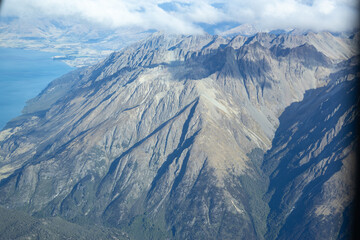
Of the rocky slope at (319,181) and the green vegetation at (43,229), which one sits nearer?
the green vegetation at (43,229)

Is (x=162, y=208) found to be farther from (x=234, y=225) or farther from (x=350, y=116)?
(x=350, y=116)

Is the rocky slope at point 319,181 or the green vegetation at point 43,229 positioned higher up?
the rocky slope at point 319,181

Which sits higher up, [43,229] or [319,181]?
[319,181]

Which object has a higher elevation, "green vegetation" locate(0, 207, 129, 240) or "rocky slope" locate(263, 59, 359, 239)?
"rocky slope" locate(263, 59, 359, 239)

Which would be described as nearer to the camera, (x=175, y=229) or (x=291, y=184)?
(x=175, y=229)

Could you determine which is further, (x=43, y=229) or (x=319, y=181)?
(x=319, y=181)

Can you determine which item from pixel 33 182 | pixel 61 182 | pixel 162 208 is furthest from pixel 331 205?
pixel 33 182

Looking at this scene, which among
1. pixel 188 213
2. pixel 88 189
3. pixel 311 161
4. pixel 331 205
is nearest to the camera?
pixel 331 205

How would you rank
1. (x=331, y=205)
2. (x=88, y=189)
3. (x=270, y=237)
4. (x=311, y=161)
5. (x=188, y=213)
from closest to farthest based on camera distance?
(x=331, y=205), (x=270, y=237), (x=188, y=213), (x=311, y=161), (x=88, y=189)

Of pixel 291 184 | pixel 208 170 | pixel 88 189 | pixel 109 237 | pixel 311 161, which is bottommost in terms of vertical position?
pixel 109 237

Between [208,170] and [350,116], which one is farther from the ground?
[350,116]

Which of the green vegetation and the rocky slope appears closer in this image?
the green vegetation
